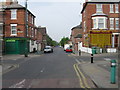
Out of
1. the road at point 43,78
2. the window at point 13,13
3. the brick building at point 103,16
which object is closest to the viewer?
the road at point 43,78

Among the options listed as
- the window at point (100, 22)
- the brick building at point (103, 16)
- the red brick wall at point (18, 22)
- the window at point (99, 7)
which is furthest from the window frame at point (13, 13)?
the window at point (99, 7)

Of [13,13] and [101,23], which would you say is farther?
[101,23]

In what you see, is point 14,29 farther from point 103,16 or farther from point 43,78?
point 43,78

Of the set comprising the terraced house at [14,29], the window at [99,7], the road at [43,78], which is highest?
the window at [99,7]

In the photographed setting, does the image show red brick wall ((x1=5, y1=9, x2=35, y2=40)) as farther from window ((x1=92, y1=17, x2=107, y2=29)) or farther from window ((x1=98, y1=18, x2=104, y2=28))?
window ((x1=98, y1=18, x2=104, y2=28))

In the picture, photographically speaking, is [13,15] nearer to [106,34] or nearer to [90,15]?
[90,15]

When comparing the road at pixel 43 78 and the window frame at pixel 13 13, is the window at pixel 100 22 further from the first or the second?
the road at pixel 43 78

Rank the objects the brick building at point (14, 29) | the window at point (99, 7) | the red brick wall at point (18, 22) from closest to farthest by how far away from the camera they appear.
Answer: the brick building at point (14, 29), the red brick wall at point (18, 22), the window at point (99, 7)

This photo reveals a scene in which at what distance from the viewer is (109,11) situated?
37.4 metres

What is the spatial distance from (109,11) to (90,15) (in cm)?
406

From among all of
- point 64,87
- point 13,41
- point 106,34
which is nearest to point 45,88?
point 64,87

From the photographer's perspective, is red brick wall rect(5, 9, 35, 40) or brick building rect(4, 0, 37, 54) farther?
red brick wall rect(5, 9, 35, 40)

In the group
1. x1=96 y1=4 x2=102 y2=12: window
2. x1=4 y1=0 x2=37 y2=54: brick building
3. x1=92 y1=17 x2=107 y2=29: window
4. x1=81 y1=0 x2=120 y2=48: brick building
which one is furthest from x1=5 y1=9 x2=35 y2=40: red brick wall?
x1=96 y1=4 x2=102 y2=12: window

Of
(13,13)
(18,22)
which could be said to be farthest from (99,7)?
(13,13)
